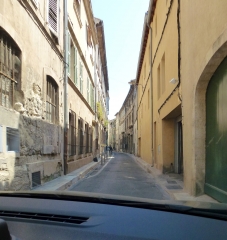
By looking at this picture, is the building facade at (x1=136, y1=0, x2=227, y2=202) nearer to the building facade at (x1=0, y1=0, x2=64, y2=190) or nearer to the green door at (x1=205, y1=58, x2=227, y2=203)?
the green door at (x1=205, y1=58, x2=227, y2=203)

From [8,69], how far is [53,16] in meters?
3.65

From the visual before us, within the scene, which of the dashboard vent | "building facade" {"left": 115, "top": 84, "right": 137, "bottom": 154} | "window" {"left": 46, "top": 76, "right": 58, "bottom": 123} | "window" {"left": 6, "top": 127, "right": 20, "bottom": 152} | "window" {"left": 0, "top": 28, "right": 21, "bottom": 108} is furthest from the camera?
"building facade" {"left": 115, "top": 84, "right": 137, "bottom": 154}

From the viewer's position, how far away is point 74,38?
12.6 m

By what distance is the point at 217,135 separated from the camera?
5.35m

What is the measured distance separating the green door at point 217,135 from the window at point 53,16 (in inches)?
206

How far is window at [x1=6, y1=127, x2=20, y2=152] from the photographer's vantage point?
5739mm

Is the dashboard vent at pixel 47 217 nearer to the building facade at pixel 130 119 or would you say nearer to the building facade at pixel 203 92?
the building facade at pixel 203 92

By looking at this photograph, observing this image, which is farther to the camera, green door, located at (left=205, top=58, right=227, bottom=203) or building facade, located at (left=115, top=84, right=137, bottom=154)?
building facade, located at (left=115, top=84, right=137, bottom=154)

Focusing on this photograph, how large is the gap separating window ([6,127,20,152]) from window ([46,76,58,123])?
2330 mm

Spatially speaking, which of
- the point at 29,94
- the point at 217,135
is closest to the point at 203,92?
the point at 217,135

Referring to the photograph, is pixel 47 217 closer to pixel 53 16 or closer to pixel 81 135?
pixel 53 16

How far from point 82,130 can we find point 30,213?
44.3 ft

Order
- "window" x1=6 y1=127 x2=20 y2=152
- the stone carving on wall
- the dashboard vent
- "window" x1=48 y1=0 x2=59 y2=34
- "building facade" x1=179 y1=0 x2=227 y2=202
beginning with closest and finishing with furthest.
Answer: the dashboard vent → "building facade" x1=179 y1=0 x2=227 y2=202 → "window" x1=6 y1=127 x2=20 y2=152 → the stone carving on wall → "window" x1=48 y1=0 x2=59 y2=34

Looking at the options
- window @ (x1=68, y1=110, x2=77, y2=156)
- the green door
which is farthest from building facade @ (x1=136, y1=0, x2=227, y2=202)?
window @ (x1=68, y1=110, x2=77, y2=156)
